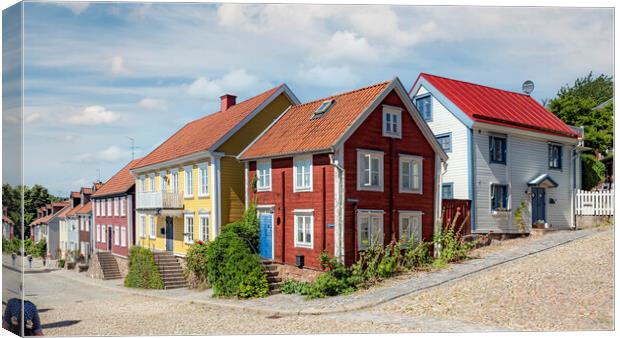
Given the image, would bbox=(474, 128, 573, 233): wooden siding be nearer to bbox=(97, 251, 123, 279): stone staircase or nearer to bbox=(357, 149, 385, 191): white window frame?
bbox=(357, 149, 385, 191): white window frame

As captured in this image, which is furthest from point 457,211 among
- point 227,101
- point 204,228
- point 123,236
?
point 123,236

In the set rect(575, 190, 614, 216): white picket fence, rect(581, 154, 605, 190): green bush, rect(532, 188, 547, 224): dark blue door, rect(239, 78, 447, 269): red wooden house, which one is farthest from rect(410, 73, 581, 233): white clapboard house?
rect(239, 78, 447, 269): red wooden house

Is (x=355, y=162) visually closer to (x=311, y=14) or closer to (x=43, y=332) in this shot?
(x=311, y=14)

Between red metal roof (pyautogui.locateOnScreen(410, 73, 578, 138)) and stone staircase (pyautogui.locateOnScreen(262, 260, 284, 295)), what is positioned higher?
red metal roof (pyautogui.locateOnScreen(410, 73, 578, 138))

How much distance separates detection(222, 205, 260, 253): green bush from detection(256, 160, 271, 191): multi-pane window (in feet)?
2.78

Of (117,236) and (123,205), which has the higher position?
(123,205)

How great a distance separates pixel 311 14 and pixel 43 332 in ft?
33.3

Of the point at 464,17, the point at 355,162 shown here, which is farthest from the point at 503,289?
the point at 464,17

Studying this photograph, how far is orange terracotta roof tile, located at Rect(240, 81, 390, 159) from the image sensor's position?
2083 cm

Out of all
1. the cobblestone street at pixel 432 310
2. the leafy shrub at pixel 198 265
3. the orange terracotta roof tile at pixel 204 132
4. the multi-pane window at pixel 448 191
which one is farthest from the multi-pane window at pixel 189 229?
the multi-pane window at pixel 448 191

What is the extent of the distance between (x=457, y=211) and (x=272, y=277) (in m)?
7.25

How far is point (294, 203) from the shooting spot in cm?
2169

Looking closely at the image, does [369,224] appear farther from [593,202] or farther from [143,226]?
[143,226]

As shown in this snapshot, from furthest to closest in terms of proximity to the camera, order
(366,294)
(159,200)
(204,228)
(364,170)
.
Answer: (159,200), (204,228), (364,170), (366,294)
